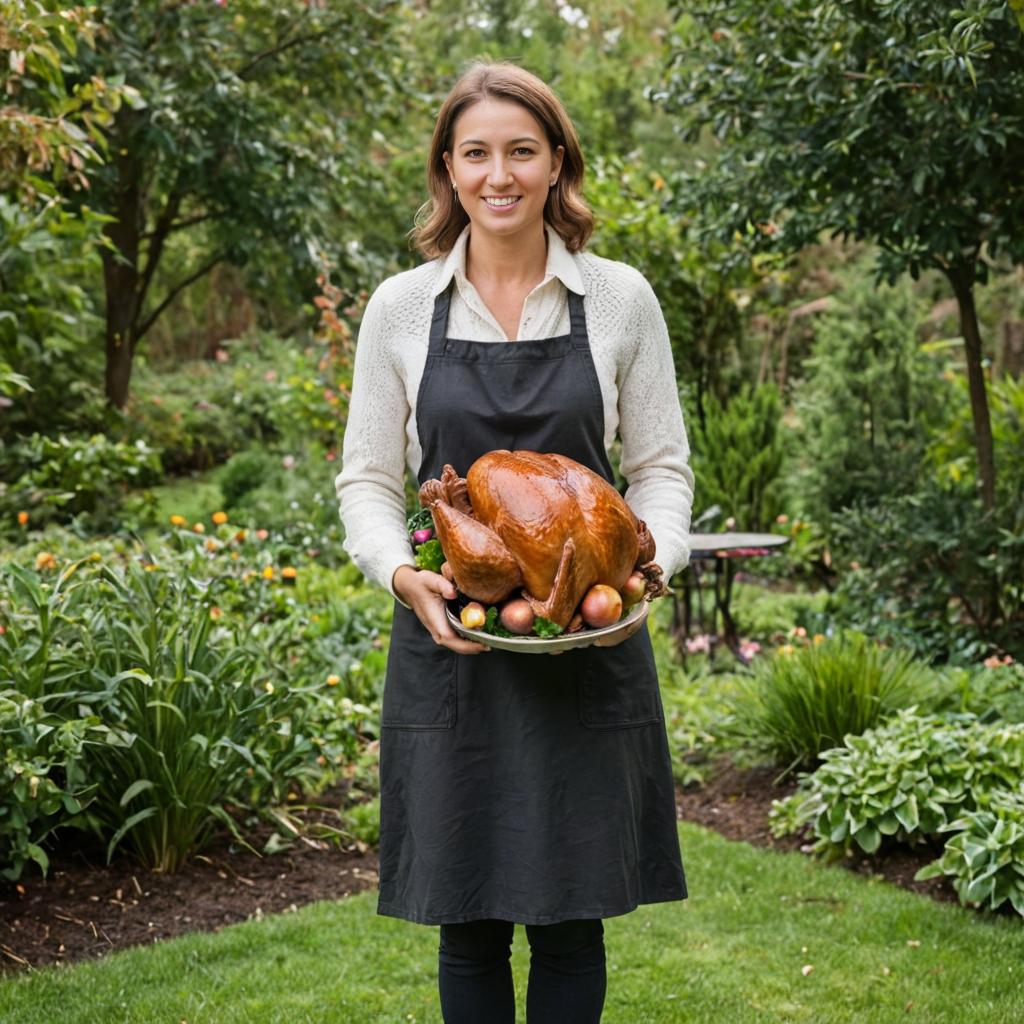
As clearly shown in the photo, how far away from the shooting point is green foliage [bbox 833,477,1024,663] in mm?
5758

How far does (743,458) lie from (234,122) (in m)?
3.99

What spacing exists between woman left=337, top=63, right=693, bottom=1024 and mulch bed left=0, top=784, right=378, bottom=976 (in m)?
1.60

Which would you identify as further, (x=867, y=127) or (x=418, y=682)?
(x=867, y=127)

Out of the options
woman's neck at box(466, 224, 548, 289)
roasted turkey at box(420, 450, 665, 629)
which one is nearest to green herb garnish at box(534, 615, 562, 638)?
roasted turkey at box(420, 450, 665, 629)

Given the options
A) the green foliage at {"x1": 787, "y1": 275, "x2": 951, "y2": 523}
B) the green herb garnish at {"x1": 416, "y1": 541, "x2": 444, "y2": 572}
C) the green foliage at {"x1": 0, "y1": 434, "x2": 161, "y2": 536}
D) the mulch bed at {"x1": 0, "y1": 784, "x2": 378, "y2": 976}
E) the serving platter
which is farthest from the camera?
the green foliage at {"x1": 787, "y1": 275, "x2": 951, "y2": 523}

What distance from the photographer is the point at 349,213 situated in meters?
8.90

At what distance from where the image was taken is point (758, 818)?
4723 mm

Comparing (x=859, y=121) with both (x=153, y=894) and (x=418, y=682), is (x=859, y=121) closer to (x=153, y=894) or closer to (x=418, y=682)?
(x=418, y=682)

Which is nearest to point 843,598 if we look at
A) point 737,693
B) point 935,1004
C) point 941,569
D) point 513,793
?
point 941,569

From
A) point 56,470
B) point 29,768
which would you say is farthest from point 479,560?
point 56,470

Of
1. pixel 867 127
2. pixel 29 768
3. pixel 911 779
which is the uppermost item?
pixel 867 127

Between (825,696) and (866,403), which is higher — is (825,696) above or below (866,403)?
below

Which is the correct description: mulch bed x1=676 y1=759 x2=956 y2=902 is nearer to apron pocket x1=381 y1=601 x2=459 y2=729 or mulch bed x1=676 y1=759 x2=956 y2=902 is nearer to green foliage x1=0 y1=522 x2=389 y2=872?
green foliage x1=0 y1=522 x2=389 y2=872

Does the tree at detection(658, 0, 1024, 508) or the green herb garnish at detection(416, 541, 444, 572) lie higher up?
the tree at detection(658, 0, 1024, 508)
